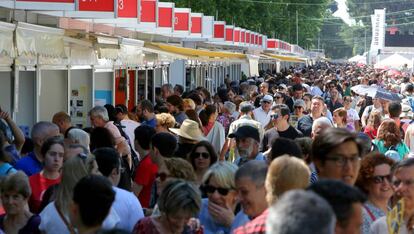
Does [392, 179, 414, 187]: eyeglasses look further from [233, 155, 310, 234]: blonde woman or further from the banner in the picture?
the banner

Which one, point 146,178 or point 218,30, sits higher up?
point 218,30

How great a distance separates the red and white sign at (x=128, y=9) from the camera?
56.5 feet

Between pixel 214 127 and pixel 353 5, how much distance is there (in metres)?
181

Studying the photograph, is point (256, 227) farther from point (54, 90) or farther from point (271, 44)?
point (271, 44)

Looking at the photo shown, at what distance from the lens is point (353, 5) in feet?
630

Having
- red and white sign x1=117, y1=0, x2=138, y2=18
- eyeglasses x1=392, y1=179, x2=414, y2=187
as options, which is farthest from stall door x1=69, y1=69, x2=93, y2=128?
eyeglasses x1=392, y1=179, x2=414, y2=187

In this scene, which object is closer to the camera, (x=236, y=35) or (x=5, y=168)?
(x=5, y=168)

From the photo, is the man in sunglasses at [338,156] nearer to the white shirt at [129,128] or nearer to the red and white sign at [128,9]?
the white shirt at [129,128]

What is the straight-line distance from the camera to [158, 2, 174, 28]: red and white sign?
2392 cm

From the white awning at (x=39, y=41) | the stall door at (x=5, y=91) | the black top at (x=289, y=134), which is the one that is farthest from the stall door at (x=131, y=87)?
the black top at (x=289, y=134)

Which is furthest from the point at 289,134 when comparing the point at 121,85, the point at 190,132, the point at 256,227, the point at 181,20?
the point at 181,20

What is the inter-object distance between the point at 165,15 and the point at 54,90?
247 inches

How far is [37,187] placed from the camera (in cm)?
827

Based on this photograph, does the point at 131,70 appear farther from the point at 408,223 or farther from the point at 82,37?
the point at 408,223
